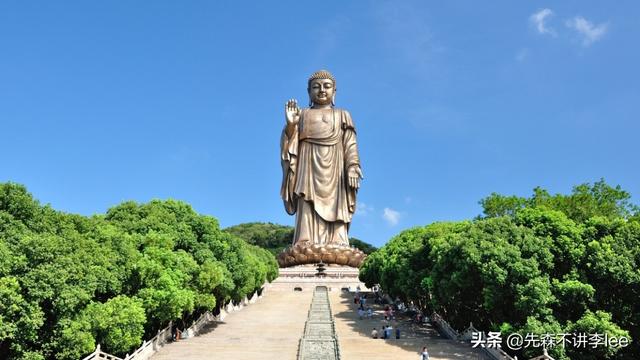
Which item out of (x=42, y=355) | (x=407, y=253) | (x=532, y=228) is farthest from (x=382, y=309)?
(x=42, y=355)

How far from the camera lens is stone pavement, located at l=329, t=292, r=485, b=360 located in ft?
55.3

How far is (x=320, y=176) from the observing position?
148 ft

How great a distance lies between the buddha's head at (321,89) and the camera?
46.4 meters

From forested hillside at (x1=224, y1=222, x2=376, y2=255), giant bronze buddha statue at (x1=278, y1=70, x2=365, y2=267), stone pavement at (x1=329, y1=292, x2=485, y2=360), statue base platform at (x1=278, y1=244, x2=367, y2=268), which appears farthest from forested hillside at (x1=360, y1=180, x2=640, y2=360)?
forested hillside at (x1=224, y1=222, x2=376, y2=255)

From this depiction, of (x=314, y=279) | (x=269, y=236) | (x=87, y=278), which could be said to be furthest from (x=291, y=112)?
(x=269, y=236)

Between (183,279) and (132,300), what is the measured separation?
237cm

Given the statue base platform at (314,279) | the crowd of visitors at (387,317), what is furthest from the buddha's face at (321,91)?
the crowd of visitors at (387,317)

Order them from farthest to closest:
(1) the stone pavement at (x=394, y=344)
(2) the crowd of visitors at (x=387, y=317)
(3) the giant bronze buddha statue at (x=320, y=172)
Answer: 1. (3) the giant bronze buddha statue at (x=320, y=172)
2. (2) the crowd of visitors at (x=387, y=317)
3. (1) the stone pavement at (x=394, y=344)

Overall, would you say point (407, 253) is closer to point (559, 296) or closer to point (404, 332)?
point (404, 332)

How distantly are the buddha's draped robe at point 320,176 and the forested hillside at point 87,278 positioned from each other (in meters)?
23.9

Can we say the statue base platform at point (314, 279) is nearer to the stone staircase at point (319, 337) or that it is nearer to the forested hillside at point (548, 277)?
the stone staircase at point (319, 337)

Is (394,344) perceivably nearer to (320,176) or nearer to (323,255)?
(323,255)

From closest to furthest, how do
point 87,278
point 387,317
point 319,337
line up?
point 87,278 → point 319,337 → point 387,317

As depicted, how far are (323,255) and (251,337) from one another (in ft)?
77.8
